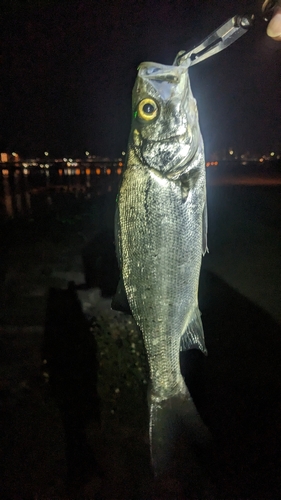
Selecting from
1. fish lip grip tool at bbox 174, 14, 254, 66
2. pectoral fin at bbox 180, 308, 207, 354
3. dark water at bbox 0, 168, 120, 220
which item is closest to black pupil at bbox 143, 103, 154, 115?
fish lip grip tool at bbox 174, 14, 254, 66

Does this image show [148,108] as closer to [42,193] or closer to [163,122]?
[163,122]

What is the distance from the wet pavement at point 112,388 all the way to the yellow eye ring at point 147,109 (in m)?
2.33

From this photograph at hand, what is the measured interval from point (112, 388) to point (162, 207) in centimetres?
307

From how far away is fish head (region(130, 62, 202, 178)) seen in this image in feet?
6.20

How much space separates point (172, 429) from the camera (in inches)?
92.7

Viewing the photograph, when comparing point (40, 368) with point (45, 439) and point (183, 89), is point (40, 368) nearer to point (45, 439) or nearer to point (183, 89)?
point (45, 439)

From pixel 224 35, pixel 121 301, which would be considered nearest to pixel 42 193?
pixel 121 301

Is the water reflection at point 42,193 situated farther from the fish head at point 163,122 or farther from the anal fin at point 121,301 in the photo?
the fish head at point 163,122

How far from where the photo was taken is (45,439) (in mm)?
3564

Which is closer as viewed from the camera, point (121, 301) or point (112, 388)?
point (121, 301)

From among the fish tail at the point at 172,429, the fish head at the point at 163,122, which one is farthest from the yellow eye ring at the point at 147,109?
the fish tail at the point at 172,429

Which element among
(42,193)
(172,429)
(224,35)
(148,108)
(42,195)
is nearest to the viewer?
(224,35)

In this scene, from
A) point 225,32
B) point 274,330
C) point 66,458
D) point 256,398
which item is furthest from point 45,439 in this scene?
point 225,32

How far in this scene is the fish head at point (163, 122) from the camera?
1889 millimetres
